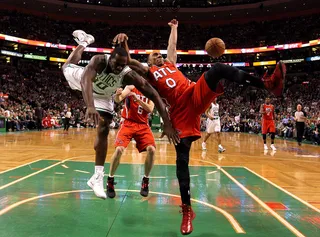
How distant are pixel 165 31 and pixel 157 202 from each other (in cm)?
3946

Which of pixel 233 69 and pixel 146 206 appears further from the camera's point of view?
pixel 146 206

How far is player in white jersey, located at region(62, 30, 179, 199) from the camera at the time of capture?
131 inches

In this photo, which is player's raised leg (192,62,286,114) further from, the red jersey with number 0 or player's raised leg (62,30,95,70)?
player's raised leg (62,30,95,70)

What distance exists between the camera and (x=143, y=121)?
5281 mm

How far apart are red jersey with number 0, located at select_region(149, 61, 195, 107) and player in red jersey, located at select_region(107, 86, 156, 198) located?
44.7 inches

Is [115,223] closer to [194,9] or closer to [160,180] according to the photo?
[160,180]

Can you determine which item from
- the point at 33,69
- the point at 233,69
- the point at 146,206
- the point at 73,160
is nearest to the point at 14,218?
the point at 146,206

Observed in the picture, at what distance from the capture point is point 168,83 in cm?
381

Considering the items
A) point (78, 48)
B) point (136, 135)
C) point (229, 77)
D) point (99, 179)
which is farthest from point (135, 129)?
point (229, 77)

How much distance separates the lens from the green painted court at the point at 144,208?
343cm

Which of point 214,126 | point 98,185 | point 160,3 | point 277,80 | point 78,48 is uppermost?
point 160,3

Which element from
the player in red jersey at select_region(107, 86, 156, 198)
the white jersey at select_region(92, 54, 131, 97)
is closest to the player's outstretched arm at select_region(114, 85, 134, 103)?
the player in red jersey at select_region(107, 86, 156, 198)

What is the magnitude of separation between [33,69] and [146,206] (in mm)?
36652

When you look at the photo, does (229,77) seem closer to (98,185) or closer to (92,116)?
(92,116)
